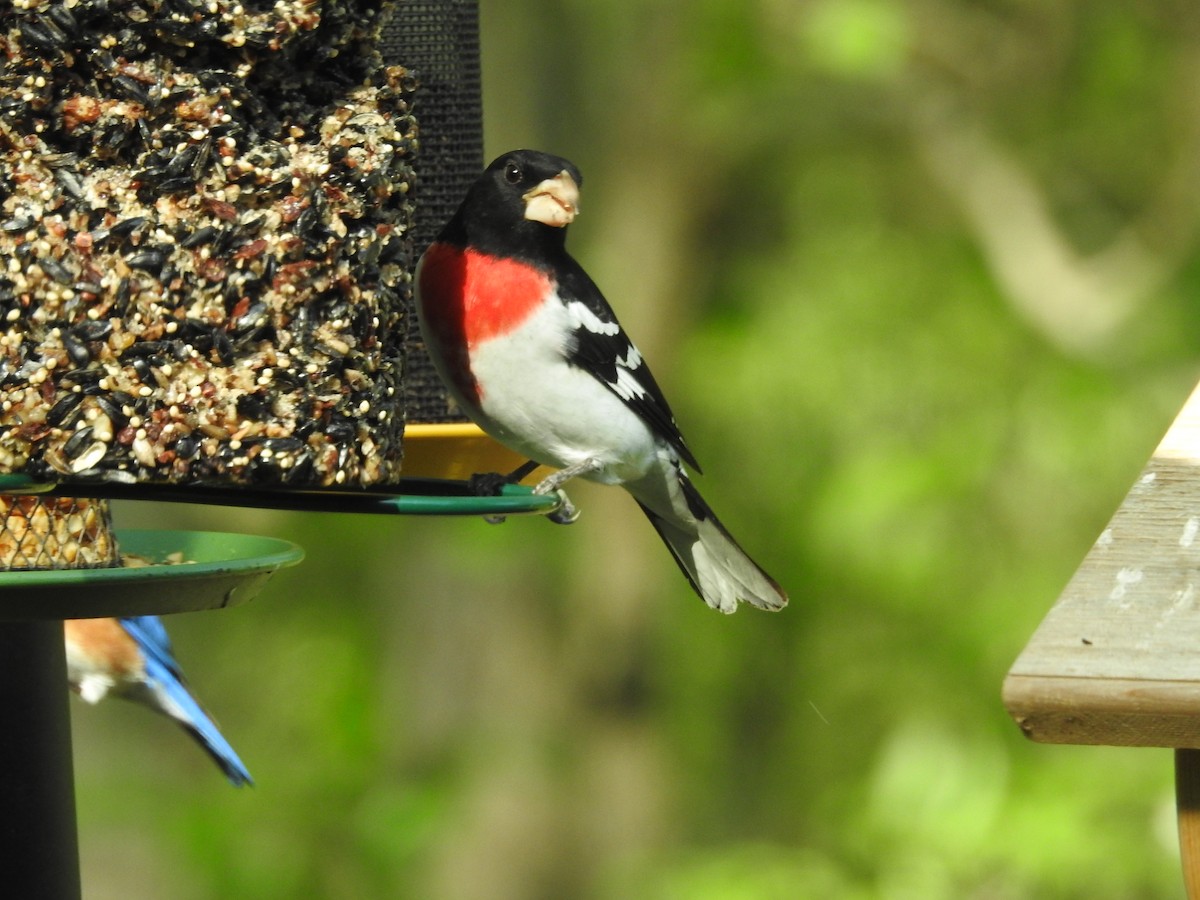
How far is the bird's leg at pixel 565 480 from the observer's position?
2711mm

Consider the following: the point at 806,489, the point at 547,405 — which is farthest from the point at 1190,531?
the point at 806,489

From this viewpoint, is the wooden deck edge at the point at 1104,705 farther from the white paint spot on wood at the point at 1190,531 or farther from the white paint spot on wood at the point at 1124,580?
the white paint spot on wood at the point at 1190,531

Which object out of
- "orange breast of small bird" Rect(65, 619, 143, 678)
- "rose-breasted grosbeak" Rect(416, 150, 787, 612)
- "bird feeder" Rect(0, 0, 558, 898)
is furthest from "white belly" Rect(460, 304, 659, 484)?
"orange breast of small bird" Rect(65, 619, 143, 678)

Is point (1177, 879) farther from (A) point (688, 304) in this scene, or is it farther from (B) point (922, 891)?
(A) point (688, 304)

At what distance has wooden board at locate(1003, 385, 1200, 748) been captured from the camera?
4.60 feet

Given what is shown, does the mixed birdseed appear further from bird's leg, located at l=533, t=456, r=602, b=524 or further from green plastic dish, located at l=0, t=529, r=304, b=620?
bird's leg, located at l=533, t=456, r=602, b=524

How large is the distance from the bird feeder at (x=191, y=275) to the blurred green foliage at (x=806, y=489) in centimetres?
342

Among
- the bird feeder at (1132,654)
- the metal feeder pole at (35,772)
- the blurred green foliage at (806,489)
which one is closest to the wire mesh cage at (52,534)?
the metal feeder pole at (35,772)

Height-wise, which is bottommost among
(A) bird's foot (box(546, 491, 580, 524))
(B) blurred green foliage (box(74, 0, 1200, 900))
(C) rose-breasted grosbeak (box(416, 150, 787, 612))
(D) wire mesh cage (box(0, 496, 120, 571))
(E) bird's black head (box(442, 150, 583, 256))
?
(B) blurred green foliage (box(74, 0, 1200, 900))

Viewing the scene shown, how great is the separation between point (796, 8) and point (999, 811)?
323cm

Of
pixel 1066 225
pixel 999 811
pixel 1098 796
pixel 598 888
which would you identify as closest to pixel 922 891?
pixel 999 811

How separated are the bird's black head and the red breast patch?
0.04m

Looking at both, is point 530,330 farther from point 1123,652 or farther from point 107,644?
point 107,644

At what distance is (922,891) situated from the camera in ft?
17.4
